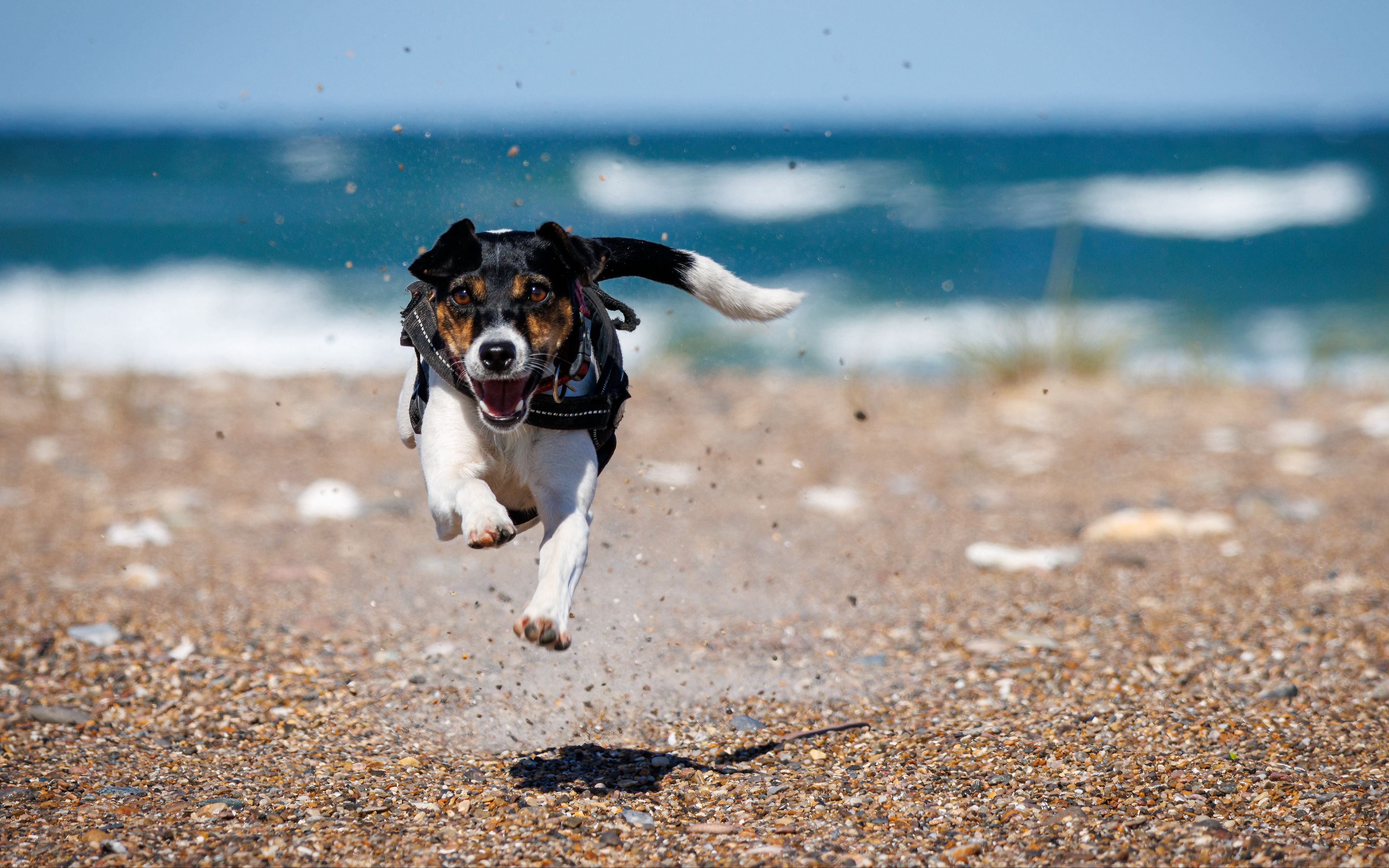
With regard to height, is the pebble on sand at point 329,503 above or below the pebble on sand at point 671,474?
above

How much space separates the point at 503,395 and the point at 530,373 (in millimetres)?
94

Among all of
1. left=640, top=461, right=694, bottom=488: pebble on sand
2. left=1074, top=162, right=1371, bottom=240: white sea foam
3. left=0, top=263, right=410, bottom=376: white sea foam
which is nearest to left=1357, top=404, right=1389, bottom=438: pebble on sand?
left=640, top=461, right=694, bottom=488: pebble on sand

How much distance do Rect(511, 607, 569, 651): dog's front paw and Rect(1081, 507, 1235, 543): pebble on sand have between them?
403cm

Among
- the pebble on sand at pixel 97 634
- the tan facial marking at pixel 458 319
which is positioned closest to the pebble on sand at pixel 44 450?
the pebble on sand at pixel 97 634

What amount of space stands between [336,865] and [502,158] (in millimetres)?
2100

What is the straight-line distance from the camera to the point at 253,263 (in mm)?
18359

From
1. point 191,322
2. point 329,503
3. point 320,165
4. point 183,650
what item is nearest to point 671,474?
point 329,503

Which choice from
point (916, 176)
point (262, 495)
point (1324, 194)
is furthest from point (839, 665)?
point (1324, 194)

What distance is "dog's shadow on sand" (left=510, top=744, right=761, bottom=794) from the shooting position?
324 centimetres

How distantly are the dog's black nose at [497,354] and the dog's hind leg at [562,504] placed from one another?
378 mm

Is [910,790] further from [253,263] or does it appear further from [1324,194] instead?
[1324,194]

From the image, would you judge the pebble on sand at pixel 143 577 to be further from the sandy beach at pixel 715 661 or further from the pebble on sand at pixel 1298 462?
the pebble on sand at pixel 1298 462

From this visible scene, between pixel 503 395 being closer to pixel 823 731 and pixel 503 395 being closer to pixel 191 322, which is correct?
pixel 823 731

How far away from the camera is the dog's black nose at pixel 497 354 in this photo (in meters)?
2.86
